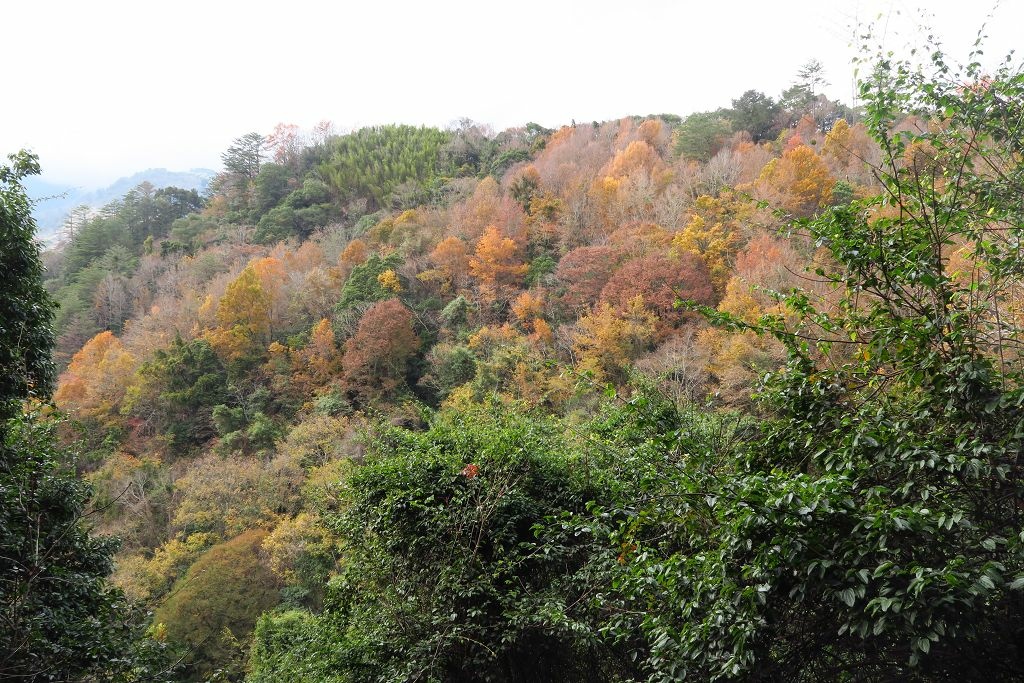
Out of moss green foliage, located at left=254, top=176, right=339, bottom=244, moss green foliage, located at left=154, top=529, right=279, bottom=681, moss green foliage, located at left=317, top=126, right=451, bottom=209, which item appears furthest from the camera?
moss green foliage, located at left=317, top=126, right=451, bottom=209

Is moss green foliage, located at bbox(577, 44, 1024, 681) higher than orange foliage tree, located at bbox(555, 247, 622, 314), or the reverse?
moss green foliage, located at bbox(577, 44, 1024, 681)

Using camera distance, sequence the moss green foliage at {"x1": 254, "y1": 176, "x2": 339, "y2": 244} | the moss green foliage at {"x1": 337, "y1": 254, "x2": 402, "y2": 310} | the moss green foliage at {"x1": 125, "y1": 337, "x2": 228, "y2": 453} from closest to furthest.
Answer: the moss green foliage at {"x1": 125, "y1": 337, "x2": 228, "y2": 453}
the moss green foliage at {"x1": 337, "y1": 254, "x2": 402, "y2": 310}
the moss green foliage at {"x1": 254, "y1": 176, "x2": 339, "y2": 244}

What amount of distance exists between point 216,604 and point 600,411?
29.3 feet

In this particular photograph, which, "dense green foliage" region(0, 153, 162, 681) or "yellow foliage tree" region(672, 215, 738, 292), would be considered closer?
"dense green foliage" region(0, 153, 162, 681)

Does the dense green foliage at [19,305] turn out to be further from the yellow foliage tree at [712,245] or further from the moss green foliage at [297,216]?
the moss green foliage at [297,216]

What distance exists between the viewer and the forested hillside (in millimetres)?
2328

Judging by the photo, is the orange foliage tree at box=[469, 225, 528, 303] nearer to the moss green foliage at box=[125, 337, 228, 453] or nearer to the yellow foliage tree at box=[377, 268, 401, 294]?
the yellow foliage tree at box=[377, 268, 401, 294]

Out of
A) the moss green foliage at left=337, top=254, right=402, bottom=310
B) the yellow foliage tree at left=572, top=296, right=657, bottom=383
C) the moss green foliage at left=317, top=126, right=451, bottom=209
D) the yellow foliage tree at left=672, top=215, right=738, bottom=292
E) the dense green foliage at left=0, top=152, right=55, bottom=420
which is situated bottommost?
the yellow foliage tree at left=572, top=296, right=657, bottom=383

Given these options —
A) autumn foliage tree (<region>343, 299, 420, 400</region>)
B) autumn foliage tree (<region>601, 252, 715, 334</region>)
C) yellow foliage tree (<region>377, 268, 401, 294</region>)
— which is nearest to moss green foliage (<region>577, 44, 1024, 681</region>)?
autumn foliage tree (<region>601, 252, 715, 334</region>)

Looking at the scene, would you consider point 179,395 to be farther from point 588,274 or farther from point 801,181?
point 801,181

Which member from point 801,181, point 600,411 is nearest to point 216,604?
point 600,411

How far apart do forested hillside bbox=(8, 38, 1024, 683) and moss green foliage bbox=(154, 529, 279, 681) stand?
72 millimetres

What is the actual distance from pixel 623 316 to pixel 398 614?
13.7 m

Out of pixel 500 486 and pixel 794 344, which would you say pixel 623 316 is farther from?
pixel 794 344
